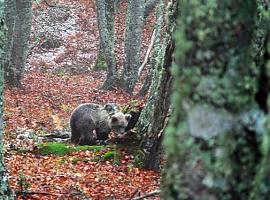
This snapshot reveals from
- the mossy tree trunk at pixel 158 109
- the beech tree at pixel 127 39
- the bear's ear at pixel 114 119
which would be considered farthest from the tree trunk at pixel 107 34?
the mossy tree trunk at pixel 158 109

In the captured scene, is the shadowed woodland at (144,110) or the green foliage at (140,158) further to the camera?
the green foliage at (140,158)

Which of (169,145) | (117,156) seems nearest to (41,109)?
(117,156)

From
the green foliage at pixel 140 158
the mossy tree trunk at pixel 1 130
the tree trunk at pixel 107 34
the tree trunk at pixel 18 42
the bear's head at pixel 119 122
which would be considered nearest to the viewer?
the mossy tree trunk at pixel 1 130

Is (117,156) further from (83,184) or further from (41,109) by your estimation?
(41,109)

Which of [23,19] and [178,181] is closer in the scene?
[178,181]

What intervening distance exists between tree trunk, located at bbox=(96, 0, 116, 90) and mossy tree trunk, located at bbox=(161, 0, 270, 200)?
18.3 m

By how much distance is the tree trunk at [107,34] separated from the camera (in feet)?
67.5

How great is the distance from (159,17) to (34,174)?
34.9 ft

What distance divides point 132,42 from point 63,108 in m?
4.44

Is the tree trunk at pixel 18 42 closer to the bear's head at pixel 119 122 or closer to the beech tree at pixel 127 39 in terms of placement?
the beech tree at pixel 127 39

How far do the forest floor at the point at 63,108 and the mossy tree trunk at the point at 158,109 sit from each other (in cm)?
39

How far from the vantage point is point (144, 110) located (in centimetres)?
1023

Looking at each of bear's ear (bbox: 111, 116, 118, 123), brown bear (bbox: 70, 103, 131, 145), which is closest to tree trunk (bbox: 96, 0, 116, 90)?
brown bear (bbox: 70, 103, 131, 145)

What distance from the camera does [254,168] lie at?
2480 mm
